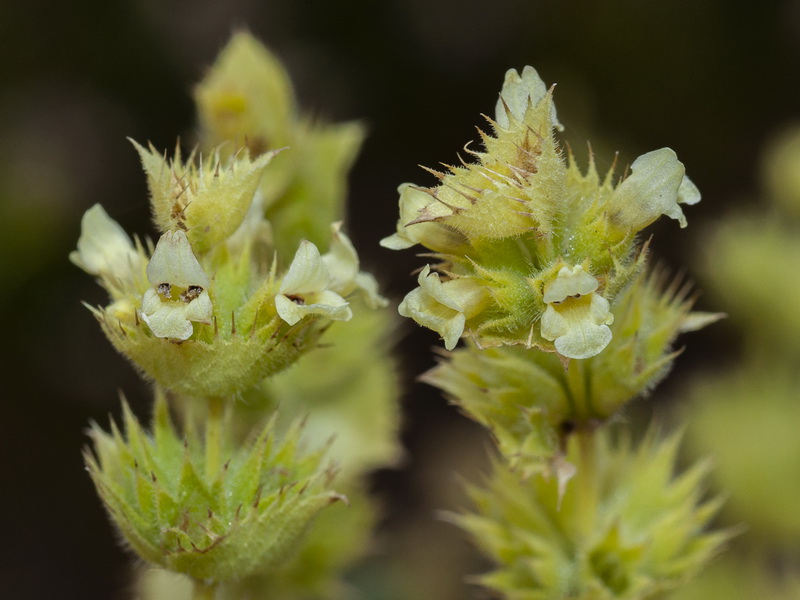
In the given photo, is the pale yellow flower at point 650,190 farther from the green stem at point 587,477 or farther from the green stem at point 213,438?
the green stem at point 213,438

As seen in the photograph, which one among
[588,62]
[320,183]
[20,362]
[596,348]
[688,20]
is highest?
[688,20]

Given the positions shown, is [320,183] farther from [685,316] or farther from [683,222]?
[683,222]

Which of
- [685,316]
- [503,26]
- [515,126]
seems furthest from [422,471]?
[515,126]

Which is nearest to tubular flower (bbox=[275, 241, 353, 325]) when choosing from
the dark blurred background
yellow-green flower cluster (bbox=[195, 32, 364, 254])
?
yellow-green flower cluster (bbox=[195, 32, 364, 254])

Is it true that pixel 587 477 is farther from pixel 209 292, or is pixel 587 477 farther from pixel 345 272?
pixel 209 292

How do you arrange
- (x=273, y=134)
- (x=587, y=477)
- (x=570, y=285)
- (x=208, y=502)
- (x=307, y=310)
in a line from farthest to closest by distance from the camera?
1. (x=273, y=134)
2. (x=587, y=477)
3. (x=208, y=502)
4. (x=307, y=310)
5. (x=570, y=285)

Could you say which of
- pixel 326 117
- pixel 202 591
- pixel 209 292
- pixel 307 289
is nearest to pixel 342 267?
pixel 307 289

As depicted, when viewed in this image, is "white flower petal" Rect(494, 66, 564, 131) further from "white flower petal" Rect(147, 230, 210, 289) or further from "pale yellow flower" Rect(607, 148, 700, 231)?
"white flower petal" Rect(147, 230, 210, 289)
